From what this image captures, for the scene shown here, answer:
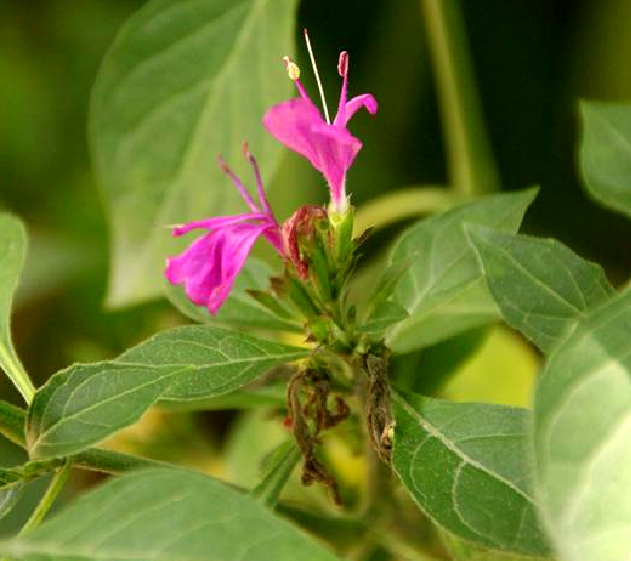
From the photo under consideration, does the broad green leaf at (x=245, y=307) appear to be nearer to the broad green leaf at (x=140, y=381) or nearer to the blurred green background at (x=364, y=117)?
the broad green leaf at (x=140, y=381)

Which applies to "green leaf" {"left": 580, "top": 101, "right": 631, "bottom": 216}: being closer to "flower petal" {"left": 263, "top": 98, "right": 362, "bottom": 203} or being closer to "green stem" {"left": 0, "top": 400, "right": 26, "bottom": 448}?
"flower petal" {"left": 263, "top": 98, "right": 362, "bottom": 203}

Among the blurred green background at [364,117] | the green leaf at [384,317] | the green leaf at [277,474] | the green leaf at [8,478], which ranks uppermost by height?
the green leaf at [8,478]

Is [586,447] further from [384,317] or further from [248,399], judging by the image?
[248,399]

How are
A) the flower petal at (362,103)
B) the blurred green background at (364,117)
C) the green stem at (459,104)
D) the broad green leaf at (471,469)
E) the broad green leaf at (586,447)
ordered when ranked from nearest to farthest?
the broad green leaf at (586,447) < the broad green leaf at (471,469) < the flower petal at (362,103) < the green stem at (459,104) < the blurred green background at (364,117)

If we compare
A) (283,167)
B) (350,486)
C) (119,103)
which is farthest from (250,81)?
(283,167)

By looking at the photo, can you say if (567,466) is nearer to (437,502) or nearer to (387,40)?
(437,502)

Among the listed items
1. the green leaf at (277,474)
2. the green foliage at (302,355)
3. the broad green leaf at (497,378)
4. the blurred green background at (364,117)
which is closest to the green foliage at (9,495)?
the green foliage at (302,355)

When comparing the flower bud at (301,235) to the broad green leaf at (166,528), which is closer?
the broad green leaf at (166,528)

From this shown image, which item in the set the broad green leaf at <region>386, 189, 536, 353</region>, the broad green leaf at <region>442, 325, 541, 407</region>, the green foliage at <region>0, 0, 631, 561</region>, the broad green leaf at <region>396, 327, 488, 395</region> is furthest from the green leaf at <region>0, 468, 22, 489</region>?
the broad green leaf at <region>442, 325, 541, 407</region>
